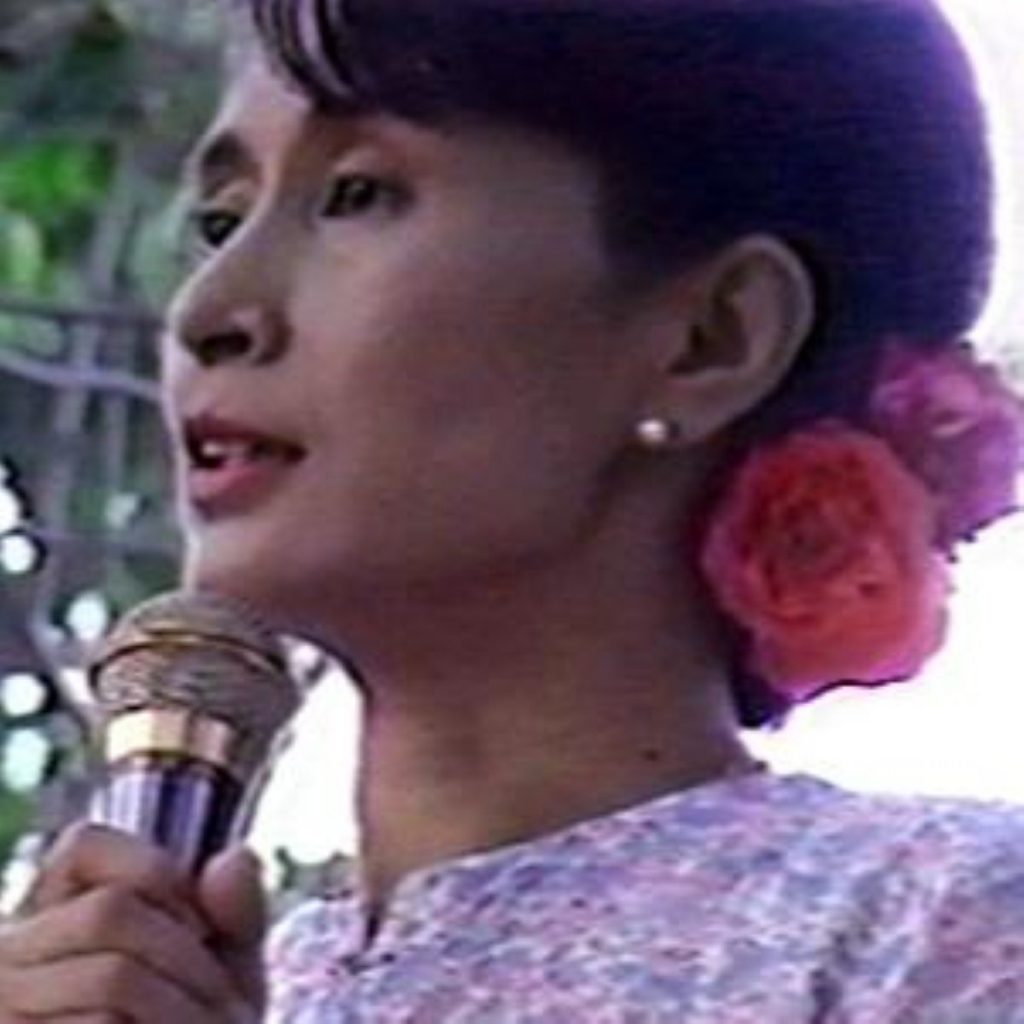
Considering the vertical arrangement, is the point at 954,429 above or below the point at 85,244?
below

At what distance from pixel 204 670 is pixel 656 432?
7.2 inches

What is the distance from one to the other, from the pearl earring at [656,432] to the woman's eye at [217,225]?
5.5 inches

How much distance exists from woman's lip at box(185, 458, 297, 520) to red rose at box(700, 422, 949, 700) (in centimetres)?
14

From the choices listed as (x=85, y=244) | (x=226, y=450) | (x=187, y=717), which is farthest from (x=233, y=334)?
(x=85, y=244)

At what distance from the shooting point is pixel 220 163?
1.30m

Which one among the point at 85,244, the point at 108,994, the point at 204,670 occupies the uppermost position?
the point at 85,244

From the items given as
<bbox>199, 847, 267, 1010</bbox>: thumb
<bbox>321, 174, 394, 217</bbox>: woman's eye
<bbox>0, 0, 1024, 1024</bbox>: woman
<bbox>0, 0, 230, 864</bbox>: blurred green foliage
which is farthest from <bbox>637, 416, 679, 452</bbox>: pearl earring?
<bbox>0, 0, 230, 864</bbox>: blurred green foliage

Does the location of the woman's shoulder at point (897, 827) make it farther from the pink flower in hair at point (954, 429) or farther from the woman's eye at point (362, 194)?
the woman's eye at point (362, 194)

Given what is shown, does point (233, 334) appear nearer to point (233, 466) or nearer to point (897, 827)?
point (233, 466)

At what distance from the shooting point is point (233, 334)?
1235mm

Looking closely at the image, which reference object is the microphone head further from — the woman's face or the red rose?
the red rose

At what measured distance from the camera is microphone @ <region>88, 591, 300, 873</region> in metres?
1.11

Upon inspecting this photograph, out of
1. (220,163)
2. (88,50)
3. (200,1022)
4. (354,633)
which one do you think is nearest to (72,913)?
(200,1022)

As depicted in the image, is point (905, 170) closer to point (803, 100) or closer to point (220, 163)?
point (803, 100)
